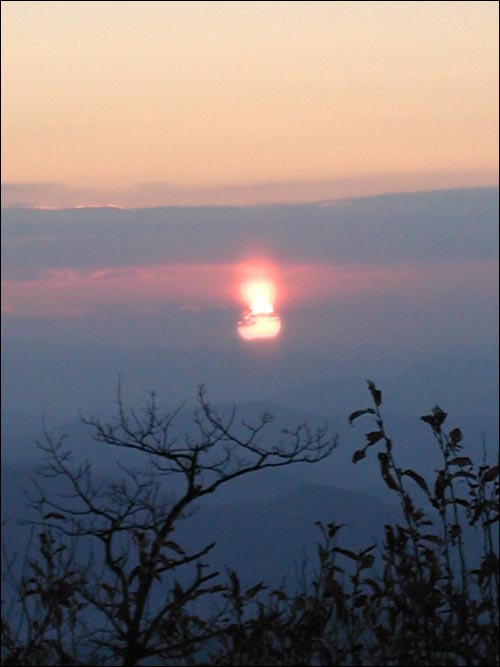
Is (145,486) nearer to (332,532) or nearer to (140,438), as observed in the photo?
(140,438)

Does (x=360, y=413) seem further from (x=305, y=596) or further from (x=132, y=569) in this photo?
(x=132, y=569)

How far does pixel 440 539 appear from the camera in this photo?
7.91 meters

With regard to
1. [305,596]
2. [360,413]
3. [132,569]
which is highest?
[360,413]

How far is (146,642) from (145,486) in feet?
5.01

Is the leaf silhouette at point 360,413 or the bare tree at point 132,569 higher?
the leaf silhouette at point 360,413

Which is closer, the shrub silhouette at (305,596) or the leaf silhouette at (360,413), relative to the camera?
the shrub silhouette at (305,596)

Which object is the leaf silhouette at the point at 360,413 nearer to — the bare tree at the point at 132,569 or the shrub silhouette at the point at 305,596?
the shrub silhouette at the point at 305,596

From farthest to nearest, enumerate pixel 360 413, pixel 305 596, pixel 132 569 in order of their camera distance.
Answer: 1. pixel 132 569
2. pixel 360 413
3. pixel 305 596

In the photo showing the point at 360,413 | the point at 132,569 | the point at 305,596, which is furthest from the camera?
the point at 132,569

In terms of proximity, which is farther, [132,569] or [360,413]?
[132,569]

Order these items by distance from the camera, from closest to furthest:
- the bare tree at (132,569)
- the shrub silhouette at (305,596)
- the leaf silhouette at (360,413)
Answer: the shrub silhouette at (305,596)
the leaf silhouette at (360,413)
the bare tree at (132,569)

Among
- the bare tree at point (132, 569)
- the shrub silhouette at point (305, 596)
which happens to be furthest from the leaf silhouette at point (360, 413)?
the bare tree at point (132, 569)

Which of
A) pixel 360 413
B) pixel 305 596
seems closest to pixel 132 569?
pixel 305 596

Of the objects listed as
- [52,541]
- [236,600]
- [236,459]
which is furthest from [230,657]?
[236,459]
